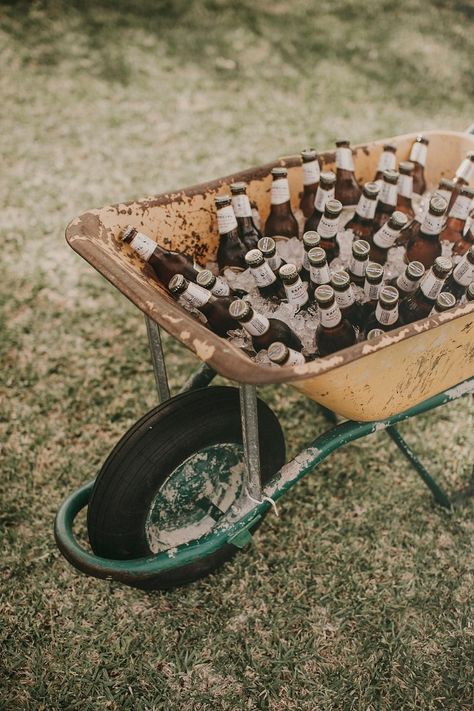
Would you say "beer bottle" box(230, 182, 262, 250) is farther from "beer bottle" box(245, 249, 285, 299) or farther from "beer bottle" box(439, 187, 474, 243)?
"beer bottle" box(439, 187, 474, 243)

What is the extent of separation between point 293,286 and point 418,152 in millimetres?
1056

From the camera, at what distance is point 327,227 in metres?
2.06

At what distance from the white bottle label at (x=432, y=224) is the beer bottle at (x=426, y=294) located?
256 millimetres

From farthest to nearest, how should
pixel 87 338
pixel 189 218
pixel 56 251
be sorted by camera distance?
1. pixel 56 251
2. pixel 87 338
3. pixel 189 218

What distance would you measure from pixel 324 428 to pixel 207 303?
1.16m

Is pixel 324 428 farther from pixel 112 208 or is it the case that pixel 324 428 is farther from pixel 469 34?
pixel 469 34

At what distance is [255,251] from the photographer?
1.83 meters

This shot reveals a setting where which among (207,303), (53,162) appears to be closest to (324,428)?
(207,303)

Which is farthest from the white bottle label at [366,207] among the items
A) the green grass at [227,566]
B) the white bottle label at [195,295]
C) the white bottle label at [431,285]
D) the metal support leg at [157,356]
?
the green grass at [227,566]

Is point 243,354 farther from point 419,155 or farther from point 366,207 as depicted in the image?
point 419,155

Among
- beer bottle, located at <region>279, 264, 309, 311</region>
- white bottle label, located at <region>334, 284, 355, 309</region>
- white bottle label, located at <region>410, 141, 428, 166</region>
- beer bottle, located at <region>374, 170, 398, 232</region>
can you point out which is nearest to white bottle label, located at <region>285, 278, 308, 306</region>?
beer bottle, located at <region>279, 264, 309, 311</region>

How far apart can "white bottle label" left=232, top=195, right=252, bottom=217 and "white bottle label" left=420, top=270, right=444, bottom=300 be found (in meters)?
0.66

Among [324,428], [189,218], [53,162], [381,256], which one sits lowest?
[324,428]

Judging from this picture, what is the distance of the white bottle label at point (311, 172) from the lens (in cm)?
223
